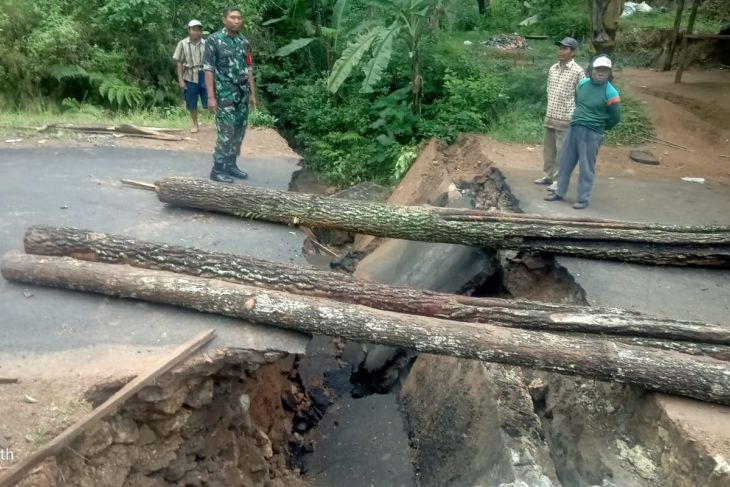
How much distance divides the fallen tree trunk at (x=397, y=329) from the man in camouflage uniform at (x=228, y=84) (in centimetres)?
285

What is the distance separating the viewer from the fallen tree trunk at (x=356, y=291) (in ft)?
16.4

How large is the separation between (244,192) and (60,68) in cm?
669

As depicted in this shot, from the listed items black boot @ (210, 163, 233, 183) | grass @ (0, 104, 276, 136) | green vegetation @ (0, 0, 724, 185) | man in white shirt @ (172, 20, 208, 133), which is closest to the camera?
black boot @ (210, 163, 233, 183)

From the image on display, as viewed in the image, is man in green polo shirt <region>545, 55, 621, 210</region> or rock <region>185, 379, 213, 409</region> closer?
rock <region>185, 379, 213, 409</region>

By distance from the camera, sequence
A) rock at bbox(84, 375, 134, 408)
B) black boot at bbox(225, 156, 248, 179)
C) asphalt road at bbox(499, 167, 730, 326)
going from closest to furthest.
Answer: rock at bbox(84, 375, 134, 408), asphalt road at bbox(499, 167, 730, 326), black boot at bbox(225, 156, 248, 179)

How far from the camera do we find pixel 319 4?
13320mm

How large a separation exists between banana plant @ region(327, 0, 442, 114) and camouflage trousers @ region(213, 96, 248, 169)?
2591mm

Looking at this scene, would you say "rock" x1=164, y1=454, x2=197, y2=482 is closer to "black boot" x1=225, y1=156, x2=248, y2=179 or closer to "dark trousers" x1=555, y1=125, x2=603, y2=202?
"black boot" x1=225, y1=156, x2=248, y2=179

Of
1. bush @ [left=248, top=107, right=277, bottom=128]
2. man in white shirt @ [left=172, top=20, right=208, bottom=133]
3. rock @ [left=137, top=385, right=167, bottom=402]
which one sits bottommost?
rock @ [left=137, top=385, right=167, bottom=402]

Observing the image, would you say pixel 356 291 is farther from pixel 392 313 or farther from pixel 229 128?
pixel 229 128

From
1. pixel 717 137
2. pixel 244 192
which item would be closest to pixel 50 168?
pixel 244 192

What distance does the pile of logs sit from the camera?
4.68 meters

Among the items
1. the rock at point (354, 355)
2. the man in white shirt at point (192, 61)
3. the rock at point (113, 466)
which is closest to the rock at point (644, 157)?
the rock at point (354, 355)

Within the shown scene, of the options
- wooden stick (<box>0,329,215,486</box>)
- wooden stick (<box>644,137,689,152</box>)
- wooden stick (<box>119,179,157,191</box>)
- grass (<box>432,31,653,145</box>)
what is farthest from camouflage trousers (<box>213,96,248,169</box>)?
wooden stick (<box>644,137,689,152</box>)
